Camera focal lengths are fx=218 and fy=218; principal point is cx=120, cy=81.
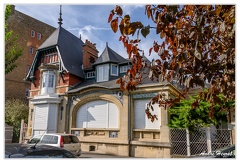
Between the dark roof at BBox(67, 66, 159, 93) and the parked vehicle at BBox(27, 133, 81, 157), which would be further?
the dark roof at BBox(67, 66, 159, 93)

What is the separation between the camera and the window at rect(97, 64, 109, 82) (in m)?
11.0

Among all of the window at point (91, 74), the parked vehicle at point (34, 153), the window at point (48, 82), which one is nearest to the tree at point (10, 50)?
the parked vehicle at point (34, 153)

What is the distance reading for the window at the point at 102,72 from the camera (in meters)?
11.0

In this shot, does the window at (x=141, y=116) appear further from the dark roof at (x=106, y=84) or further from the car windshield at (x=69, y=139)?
the car windshield at (x=69, y=139)

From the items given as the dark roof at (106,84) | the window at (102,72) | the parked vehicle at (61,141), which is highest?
the window at (102,72)

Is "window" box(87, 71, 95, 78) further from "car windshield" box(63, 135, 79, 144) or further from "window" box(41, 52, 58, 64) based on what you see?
"car windshield" box(63, 135, 79, 144)

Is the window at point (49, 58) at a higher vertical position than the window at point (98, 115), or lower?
higher

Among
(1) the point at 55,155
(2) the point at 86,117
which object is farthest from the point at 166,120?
(1) the point at 55,155

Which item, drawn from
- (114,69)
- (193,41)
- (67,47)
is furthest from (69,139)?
(193,41)

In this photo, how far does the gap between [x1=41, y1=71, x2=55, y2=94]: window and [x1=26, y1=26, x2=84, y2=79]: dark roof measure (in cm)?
92

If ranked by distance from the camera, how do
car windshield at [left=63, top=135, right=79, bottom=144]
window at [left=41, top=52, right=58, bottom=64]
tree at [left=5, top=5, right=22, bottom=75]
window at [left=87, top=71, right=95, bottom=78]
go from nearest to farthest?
tree at [left=5, top=5, right=22, bottom=75] < car windshield at [left=63, top=135, right=79, bottom=144] < window at [left=41, top=52, right=58, bottom=64] < window at [left=87, top=71, right=95, bottom=78]

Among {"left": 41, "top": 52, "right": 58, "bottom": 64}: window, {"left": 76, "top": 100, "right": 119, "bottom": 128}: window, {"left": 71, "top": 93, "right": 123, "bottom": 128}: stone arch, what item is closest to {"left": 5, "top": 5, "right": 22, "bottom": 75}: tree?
{"left": 71, "top": 93, "right": 123, "bottom": 128}: stone arch

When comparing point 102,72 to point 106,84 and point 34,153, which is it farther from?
point 34,153

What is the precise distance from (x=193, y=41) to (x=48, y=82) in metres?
10.3
